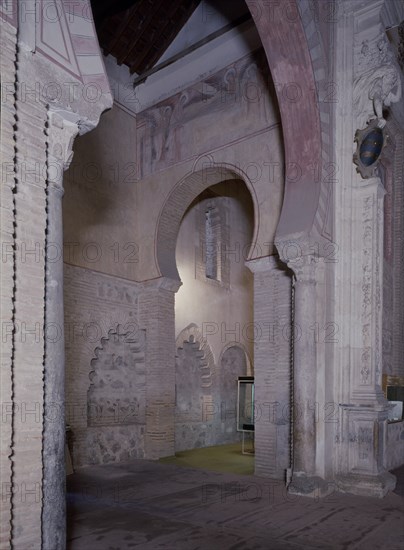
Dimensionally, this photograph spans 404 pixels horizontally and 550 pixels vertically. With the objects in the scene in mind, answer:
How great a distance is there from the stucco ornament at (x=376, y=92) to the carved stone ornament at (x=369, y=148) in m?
0.11

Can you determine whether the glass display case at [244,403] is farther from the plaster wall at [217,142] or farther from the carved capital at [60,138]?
the carved capital at [60,138]

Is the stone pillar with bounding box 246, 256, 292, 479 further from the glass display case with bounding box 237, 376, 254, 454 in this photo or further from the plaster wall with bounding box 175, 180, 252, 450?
the plaster wall with bounding box 175, 180, 252, 450

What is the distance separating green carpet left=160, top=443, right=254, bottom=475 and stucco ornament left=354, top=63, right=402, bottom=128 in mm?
5738

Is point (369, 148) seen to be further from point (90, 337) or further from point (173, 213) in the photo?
point (90, 337)

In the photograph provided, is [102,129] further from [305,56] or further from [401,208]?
[401,208]

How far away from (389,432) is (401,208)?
4240 mm

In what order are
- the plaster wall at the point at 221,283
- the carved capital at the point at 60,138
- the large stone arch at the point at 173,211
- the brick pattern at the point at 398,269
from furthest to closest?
the plaster wall at the point at 221,283, the large stone arch at the point at 173,211, the brick pattern at the point at 398,269, the carved capital at the point at 60,138

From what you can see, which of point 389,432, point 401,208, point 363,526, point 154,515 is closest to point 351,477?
point 363,526

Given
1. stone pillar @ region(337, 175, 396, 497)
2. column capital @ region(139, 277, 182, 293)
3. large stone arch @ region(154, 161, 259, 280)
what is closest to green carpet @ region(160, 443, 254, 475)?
stone pillar @ region(337, 175, 396, 497)

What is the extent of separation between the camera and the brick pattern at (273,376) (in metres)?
7.93

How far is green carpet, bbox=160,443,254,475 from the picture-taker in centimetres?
910

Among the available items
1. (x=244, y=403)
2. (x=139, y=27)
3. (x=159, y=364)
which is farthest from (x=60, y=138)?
(x=244, y=403)

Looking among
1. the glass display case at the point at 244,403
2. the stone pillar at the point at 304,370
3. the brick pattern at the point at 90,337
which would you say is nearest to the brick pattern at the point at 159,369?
the brick pattern at the point at 90,337

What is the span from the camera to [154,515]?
231 inches
